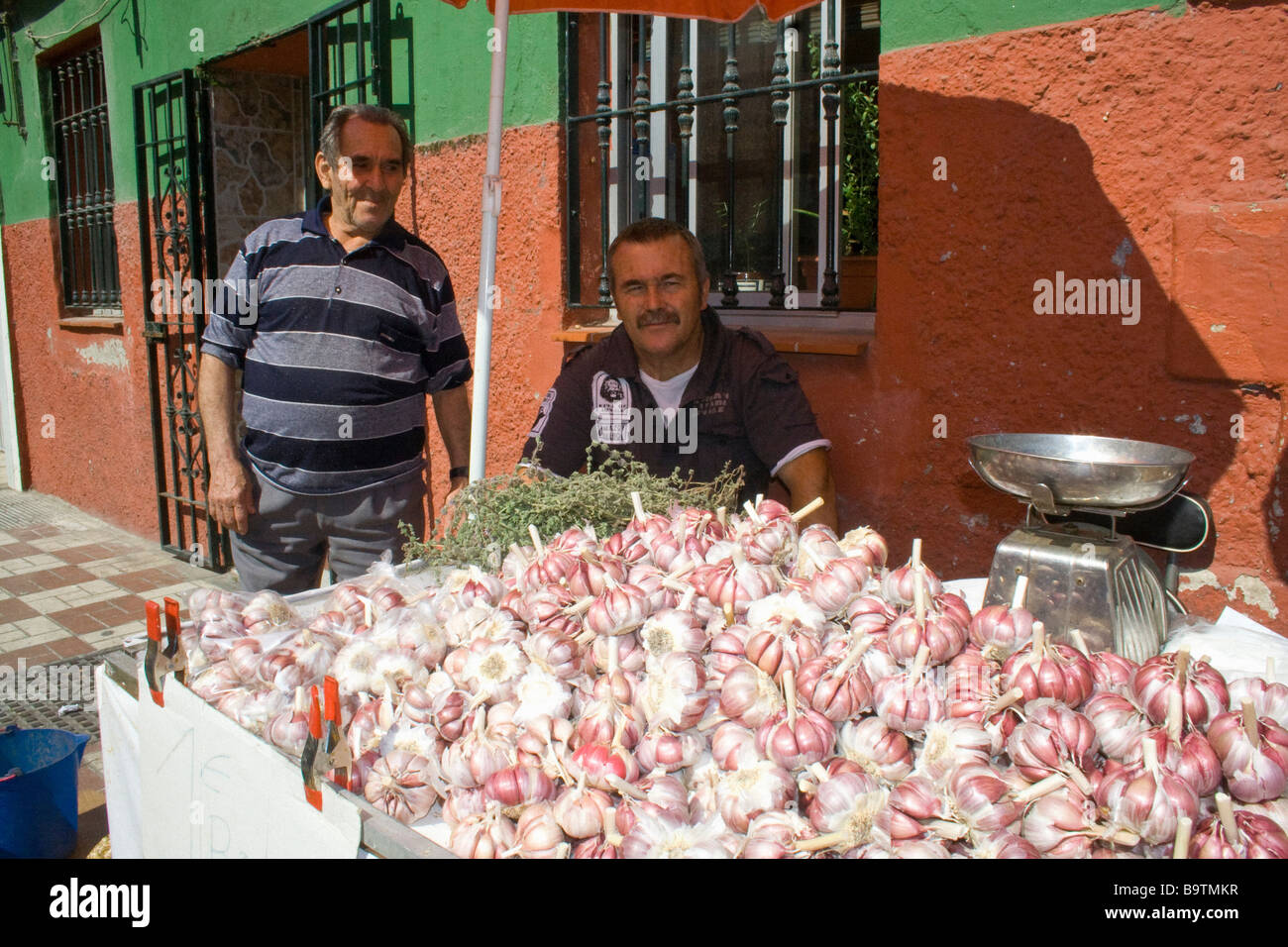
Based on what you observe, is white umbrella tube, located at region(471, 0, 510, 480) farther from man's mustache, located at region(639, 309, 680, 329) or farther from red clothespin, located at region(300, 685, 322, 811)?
red clothespin, located at region(300, 685, 322, 811)

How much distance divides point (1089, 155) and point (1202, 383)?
25.7 inches

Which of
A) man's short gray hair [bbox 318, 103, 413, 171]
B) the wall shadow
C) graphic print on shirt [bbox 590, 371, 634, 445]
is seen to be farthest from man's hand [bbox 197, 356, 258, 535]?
the wall shadow

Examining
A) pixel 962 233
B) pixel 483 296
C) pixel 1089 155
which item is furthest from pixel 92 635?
pixel 1089 155

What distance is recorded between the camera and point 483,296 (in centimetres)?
294


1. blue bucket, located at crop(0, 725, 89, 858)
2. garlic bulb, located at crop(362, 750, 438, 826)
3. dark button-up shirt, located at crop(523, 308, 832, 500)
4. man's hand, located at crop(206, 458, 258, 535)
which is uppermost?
dark button-up shirt, located at crop(523, 308, 832, 500)

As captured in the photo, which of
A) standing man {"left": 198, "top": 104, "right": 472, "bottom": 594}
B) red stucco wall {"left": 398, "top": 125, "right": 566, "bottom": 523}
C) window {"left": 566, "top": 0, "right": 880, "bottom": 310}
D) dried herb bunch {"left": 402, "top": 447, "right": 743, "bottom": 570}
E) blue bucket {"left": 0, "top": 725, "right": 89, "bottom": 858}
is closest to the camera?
dried herb bunch {"left": 402, "top": 447, "right": 743, "bottom": 570}

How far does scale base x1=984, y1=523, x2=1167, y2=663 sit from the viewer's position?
1.56m

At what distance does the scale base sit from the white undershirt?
1.40 m

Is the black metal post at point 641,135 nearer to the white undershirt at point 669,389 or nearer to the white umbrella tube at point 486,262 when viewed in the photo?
the white umbrella tube at point 486,262

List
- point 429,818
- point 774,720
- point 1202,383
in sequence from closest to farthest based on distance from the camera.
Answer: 1. point 774,720
2. point 429,818
3. point 1202,383

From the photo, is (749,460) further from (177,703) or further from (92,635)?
(92,635)

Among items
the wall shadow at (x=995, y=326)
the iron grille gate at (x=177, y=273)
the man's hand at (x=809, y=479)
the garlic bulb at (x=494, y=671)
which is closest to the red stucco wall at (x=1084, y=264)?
the wall shadow at (x=995, y=326)

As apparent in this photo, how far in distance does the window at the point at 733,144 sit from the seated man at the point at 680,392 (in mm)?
586

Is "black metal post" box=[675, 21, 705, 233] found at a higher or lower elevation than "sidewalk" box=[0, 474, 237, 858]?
higher
